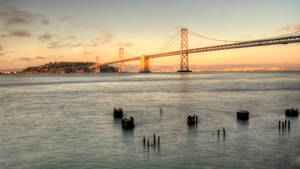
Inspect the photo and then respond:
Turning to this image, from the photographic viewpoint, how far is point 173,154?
15.3 metres

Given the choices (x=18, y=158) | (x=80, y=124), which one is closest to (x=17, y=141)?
(x=18, y=158)

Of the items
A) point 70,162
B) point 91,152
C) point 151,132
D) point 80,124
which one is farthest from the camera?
point 80,124

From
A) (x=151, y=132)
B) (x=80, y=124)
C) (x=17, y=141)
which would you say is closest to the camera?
(x=17, y=141)

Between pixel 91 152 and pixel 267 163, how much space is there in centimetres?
1012

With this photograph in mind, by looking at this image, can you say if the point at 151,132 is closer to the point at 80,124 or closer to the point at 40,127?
the point at 80,124

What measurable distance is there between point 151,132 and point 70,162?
729 cm

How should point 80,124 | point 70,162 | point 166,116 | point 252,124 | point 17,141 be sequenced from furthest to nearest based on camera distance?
point 166,116 < point 80,124 < point 252,124 < point 17,141 < point 70,162

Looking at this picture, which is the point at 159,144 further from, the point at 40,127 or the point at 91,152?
the point at 40,127

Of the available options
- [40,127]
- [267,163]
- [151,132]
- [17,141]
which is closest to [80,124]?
[40,127]

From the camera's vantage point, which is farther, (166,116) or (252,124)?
(166,116)

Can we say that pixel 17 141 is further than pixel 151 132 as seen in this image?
No

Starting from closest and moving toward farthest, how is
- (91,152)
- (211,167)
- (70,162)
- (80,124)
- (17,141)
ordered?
(211,167)
(70,162)
(91,152)
(17,141)
(80,124)

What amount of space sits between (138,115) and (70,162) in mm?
13984

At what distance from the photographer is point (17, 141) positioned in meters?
18.9
